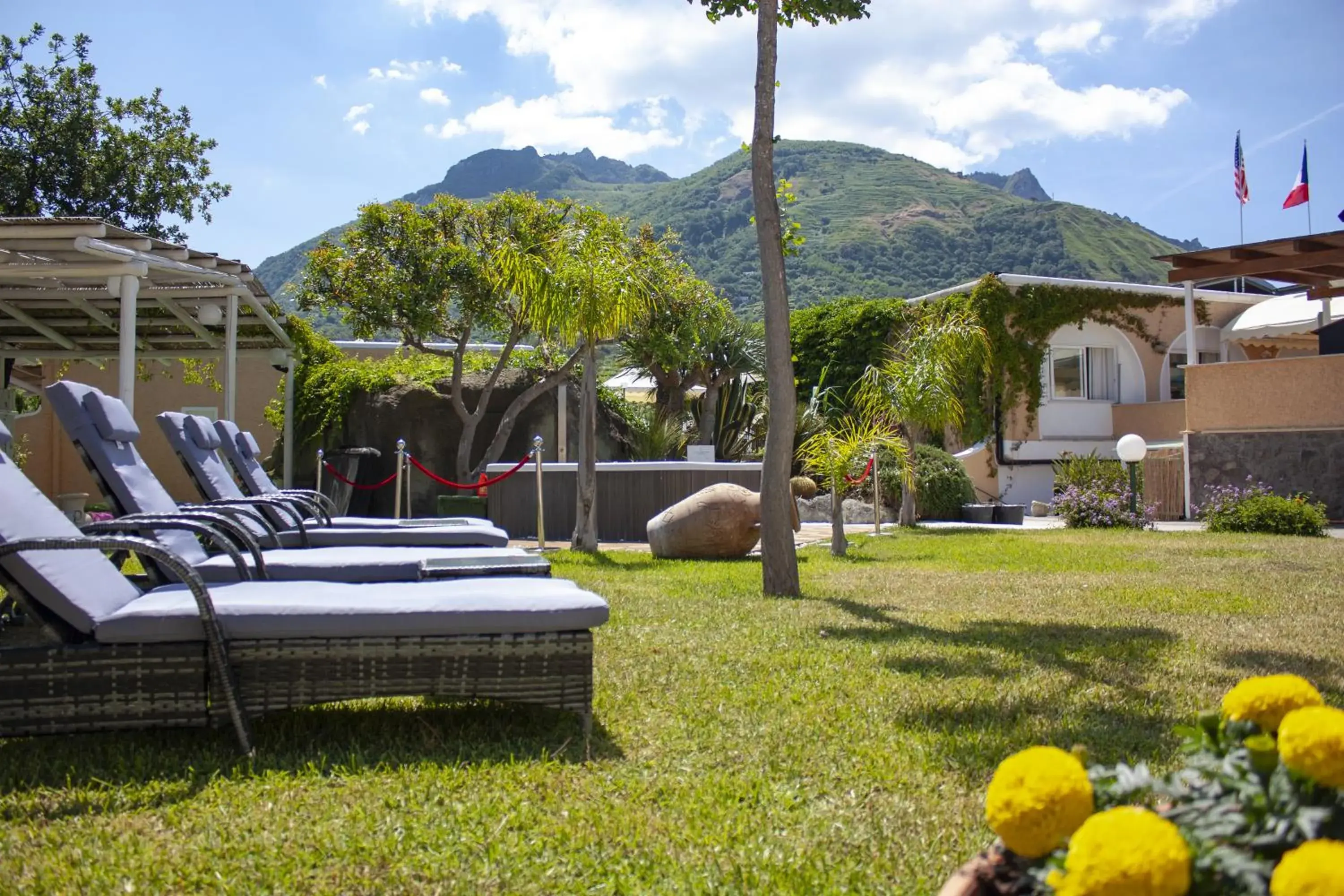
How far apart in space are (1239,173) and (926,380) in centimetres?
1209

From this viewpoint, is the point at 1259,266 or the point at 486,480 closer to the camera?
the point at 486,480

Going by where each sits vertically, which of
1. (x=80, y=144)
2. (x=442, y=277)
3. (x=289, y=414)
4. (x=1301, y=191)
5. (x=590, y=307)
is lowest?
(x=289, y=414)

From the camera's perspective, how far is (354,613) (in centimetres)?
354

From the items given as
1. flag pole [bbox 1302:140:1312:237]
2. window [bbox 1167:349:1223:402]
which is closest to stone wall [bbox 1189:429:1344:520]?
flag pole [bbox 1302:140:1312:237]

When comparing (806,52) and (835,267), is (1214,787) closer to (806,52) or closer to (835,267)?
(806,52)

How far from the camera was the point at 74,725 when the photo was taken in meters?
3.31

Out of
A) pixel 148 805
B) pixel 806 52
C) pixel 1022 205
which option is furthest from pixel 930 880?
pixel 1022 205

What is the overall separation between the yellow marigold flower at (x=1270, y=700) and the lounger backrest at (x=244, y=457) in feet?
23.9

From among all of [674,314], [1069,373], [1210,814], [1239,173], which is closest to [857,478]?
[674,314]

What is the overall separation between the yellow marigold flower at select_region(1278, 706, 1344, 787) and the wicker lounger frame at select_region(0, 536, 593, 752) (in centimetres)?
256

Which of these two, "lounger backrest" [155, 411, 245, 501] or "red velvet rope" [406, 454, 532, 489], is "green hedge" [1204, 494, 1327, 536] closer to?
Result: "red velvet rope" [406, 454, 532, 489]

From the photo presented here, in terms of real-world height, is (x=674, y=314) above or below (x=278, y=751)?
above

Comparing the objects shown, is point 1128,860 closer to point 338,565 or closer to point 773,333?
point 338,565

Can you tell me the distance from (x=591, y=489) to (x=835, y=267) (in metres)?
46.9
